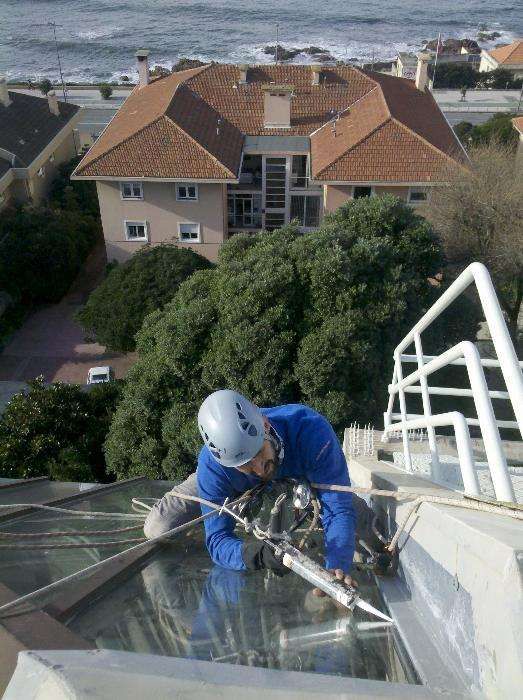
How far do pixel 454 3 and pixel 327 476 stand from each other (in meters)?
113

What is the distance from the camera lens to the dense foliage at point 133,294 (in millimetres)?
18875

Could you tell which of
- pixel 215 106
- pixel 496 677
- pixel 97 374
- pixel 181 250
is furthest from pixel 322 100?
pixel 496 677

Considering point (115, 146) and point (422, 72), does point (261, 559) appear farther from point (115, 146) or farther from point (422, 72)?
point (422, 72)

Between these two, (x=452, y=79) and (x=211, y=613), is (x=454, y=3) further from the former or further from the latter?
(x=211, y=613)

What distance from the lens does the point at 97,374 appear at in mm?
19594

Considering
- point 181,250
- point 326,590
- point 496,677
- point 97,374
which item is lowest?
point 97,374

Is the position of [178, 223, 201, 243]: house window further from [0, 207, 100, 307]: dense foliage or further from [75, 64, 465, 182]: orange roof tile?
[0, 207, 100, 307]: dense foliage

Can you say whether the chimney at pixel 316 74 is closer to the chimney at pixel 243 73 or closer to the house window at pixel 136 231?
the chimney at pixel 243 73

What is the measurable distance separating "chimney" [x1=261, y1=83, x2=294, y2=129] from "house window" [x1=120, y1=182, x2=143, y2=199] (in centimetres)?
713

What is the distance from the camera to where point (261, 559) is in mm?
3225

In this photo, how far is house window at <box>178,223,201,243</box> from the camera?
81.0 ft

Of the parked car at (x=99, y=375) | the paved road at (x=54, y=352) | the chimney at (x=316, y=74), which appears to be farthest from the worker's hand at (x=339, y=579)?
the chimney at (x=316, y=74)

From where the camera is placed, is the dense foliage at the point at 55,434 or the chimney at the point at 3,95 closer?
the dense foliage at the point at 55,434

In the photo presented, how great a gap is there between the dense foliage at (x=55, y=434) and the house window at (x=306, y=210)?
15.4 meters
